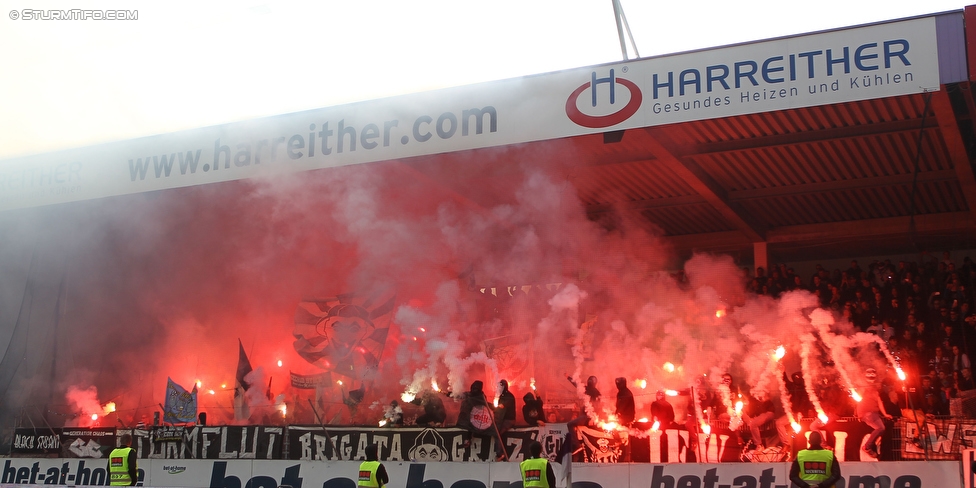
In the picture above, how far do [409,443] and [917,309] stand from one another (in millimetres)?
6883

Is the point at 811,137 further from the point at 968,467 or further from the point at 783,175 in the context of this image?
the point at 968,467

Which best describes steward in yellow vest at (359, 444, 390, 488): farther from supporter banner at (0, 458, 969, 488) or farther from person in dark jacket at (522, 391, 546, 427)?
person in dark jacket at (522, 391, 546, 427)

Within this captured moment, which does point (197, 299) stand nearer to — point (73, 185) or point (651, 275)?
point (73, 185)

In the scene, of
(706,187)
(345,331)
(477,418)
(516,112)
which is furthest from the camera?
(345,331)

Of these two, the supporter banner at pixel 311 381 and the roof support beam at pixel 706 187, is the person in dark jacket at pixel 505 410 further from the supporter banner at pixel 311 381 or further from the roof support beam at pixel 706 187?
the supporter banner at pixel 311 381

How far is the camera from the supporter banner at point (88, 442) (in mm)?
11603

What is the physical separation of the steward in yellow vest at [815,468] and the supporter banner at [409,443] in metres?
2.66

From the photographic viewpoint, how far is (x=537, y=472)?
7758 millimetres

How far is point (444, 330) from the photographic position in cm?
1319

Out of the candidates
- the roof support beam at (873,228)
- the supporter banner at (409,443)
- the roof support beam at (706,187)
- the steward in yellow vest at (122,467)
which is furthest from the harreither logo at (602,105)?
the roof support beam at (873,228)

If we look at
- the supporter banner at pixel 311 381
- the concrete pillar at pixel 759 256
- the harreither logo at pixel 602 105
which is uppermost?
the harreither logo at pixel 602 105

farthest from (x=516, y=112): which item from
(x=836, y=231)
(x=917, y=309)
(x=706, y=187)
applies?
(x=836, y=231)

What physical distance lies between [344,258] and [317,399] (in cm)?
240

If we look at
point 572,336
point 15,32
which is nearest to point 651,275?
point 572,336
